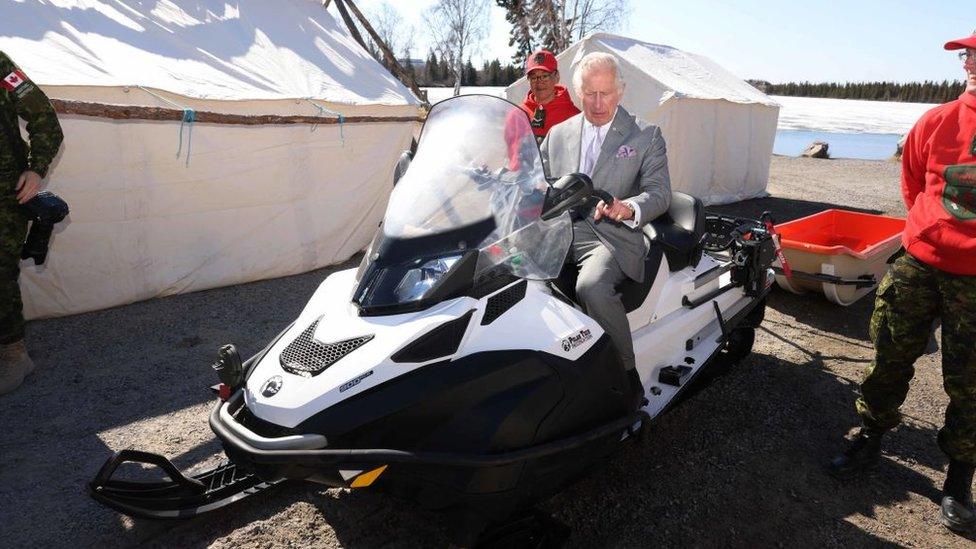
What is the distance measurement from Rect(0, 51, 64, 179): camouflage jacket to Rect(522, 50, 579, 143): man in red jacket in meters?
3.34

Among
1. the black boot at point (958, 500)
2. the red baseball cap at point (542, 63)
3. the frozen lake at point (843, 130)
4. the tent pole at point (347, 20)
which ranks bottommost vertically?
the frozen lake at point (843, 130)

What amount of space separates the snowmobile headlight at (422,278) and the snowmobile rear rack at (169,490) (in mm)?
922

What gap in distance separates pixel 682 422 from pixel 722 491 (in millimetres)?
640

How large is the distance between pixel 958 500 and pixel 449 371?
2543 mm

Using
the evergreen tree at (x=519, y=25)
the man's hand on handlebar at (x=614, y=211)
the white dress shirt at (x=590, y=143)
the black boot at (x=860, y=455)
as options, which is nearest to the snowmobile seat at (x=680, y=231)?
the white dress shirt at (x=590, y=143)

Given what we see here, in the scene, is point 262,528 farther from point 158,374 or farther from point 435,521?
point 158,374

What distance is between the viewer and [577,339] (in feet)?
7.63

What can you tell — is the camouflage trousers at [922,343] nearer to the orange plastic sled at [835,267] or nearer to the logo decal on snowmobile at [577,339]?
the logo decal on snowmobile at [577,339]

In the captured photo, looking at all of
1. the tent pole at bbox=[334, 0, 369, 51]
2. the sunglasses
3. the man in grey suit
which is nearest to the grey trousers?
the man in grey suit

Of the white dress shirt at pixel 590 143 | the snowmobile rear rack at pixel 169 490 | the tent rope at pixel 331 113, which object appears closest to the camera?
the snowmobile rear rack at pixel 169 490

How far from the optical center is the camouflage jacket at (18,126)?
3799 millimetres

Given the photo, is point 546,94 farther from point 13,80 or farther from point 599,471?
point 13,80

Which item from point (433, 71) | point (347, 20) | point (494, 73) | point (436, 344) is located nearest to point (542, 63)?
point (436, 344)

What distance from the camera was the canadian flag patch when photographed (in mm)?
3781
